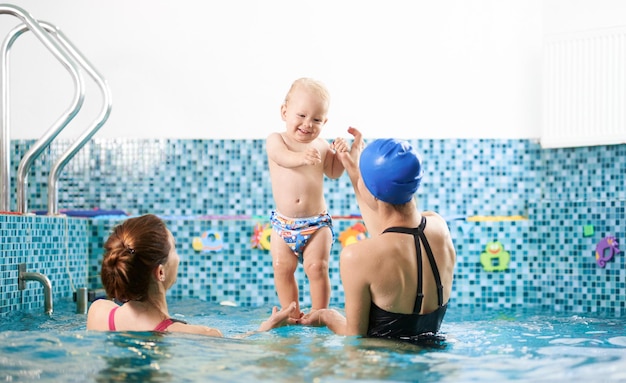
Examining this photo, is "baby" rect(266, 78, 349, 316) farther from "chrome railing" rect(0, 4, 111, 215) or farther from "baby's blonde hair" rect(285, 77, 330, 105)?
"chrome railing" rect(0, 4, 111, 215)

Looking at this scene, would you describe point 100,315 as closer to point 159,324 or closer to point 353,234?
point 159,324

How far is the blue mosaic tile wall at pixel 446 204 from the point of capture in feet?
23.5

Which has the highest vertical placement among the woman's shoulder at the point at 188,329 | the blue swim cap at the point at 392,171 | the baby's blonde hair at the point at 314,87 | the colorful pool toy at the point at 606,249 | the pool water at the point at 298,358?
the baby's blonde hair at the point at 314,87

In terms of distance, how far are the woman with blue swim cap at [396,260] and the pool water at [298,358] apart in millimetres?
137

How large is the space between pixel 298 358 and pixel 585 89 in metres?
5.22

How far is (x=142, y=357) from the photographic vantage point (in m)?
3.08

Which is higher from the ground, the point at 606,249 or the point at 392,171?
the point at 392,171

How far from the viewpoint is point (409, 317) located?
3693mm

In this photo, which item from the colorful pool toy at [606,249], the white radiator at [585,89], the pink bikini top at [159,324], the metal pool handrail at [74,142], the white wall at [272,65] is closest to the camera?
the pink bikini top at [159,324]

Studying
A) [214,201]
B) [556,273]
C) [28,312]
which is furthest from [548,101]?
[28,312]

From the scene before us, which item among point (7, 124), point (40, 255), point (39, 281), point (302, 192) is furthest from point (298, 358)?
point (7, 124)

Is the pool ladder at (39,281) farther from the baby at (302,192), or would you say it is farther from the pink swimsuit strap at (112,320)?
the pink swimsuit strap at (112,320)

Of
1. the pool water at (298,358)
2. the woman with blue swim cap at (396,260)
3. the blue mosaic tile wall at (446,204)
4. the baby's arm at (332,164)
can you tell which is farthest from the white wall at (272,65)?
the woman with blue swim cap at (396,260)

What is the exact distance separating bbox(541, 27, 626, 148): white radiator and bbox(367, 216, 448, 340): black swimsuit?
4.30m
